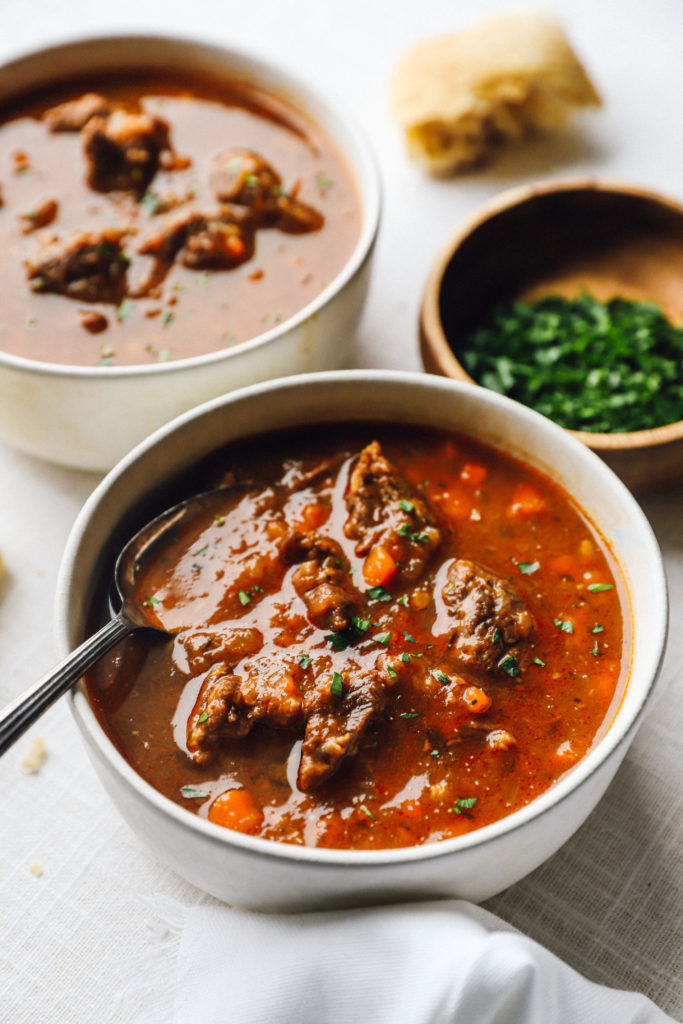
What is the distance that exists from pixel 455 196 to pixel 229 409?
6.84 ft

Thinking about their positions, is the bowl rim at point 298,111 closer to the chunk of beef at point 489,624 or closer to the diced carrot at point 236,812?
the chunk of beef at point 489,624

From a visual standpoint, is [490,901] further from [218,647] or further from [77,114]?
[77,114]

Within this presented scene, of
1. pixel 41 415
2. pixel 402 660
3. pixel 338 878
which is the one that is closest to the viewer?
pixel 338 878

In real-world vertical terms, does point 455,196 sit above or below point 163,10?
below

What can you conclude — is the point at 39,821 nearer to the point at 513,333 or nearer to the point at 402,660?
the point at 402,660

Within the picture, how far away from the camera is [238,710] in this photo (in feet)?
8.18

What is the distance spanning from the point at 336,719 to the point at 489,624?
47cm

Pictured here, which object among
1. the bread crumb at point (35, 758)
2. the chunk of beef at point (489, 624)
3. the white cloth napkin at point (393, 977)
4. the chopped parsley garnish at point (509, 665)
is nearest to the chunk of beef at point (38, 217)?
the bread crumb at point (35, 758)

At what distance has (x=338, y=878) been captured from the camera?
2.18m

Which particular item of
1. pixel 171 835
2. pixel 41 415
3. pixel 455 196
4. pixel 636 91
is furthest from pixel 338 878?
pixel 636 91

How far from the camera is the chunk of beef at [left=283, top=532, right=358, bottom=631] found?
8.72 ft

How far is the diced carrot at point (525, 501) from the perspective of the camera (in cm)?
296

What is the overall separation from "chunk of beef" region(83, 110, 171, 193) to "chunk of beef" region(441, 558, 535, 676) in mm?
2169

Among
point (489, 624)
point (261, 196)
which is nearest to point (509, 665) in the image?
point (489, 624)
